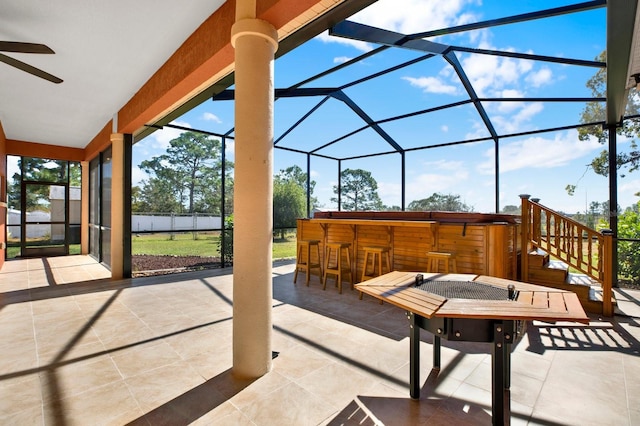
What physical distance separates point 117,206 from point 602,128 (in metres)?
8.75

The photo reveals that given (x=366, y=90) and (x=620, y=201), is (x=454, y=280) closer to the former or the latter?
(x=366, y=90)

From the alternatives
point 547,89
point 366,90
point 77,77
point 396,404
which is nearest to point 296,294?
point 396,404

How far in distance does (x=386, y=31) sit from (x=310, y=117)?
323 cm

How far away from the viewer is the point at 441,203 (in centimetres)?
825

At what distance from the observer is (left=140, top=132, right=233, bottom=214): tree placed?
18.5 m

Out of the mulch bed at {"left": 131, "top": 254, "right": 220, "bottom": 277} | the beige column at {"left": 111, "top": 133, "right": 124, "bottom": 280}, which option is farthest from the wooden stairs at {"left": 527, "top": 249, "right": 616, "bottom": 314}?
the beige column at {"left": 111, "top": 133, "right": 124, "bottom": 280}

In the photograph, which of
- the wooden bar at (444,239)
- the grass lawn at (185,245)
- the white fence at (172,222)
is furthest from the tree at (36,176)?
the wooden bar at (444,239)

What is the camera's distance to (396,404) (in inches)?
74.7

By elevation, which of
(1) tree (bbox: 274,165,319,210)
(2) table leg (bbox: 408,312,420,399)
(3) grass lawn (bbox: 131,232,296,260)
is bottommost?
(3) grass lawn (bbox: 131,232,296,260)

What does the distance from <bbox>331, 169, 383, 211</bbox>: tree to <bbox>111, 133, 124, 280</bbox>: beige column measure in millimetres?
7527

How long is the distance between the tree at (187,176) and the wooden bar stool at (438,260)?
52.4ft

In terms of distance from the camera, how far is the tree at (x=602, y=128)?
4.81m

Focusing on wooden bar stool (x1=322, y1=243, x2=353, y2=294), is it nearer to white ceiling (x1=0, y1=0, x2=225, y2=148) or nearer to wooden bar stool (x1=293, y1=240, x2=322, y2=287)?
wooden bar stool (x1=293, y1=240, x2=322, y2=287)

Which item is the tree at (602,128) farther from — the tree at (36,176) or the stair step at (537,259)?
the tree at (36,176)
